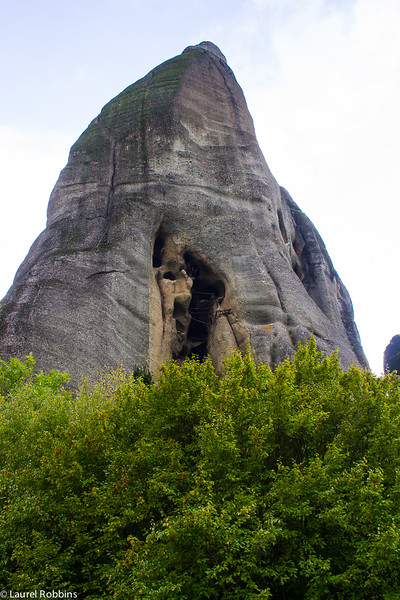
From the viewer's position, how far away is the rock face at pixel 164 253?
23734 mm

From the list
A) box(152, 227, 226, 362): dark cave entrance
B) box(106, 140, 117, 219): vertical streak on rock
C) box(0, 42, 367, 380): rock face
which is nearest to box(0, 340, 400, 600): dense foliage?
box(0, 42, 367, 380): rock face

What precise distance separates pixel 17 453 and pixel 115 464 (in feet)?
8.71

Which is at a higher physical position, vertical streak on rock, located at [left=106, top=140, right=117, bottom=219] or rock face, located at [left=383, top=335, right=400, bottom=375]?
vertical streak on rock, located at [left=106, top=140, right=117, bottom=219]

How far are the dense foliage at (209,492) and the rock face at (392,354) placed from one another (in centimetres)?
3514

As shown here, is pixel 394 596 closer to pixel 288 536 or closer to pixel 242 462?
pixel 288 536

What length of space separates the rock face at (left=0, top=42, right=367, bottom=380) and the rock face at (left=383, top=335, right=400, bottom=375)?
12221 mm

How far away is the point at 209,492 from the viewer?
10758 mm

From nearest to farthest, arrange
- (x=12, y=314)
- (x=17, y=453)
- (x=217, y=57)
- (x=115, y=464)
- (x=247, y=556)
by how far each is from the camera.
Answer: (x=247, y=556), (x=115, y=464), (x=17, y=453), (x=12, y=314), (x=217, y=57)

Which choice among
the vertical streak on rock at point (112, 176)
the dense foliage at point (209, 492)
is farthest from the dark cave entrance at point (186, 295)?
the dense foliage at point (209, 492)

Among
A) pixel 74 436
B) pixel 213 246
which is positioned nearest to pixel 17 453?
pixel 74 436

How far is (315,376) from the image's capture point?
16.4 meters

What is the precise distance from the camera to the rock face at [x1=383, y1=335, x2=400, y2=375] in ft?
159

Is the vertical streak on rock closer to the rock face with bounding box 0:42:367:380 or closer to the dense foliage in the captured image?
the rock face with bounding box 0:42:367:380

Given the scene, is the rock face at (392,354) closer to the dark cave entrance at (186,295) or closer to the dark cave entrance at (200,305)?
the dark cave entrance at (200,305)
